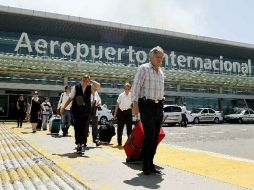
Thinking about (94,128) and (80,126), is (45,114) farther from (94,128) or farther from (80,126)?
(80,126)

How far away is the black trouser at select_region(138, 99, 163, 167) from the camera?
18.4 ft

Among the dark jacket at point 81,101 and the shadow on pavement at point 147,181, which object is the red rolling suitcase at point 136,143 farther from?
the dark jacket at point 81,101

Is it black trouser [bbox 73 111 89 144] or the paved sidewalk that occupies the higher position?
black trouser [bbox 73 111 89 144]

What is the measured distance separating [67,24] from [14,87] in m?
11.3

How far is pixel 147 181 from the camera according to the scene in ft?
16.5

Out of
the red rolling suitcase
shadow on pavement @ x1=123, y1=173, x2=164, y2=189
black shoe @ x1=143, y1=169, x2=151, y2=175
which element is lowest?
shadow on pavement @ x1=123, y1=173, x2=164, y2=189

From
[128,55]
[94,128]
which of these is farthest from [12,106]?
[94,128]

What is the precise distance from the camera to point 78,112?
8023mm

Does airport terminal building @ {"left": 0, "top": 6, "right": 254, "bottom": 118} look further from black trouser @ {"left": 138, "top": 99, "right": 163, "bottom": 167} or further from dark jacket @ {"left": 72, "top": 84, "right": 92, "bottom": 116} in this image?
black trouser @ {"left": 138, "top": 99, "right": 163, "bottom": 167}

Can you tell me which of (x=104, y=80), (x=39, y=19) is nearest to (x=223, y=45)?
(x=104, y=80)

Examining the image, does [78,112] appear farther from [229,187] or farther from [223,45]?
[223,45]

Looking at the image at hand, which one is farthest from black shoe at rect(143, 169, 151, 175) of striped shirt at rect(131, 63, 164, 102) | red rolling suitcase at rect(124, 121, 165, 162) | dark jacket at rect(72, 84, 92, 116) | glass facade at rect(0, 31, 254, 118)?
glass facade at rect(0, 31, 254, 118)

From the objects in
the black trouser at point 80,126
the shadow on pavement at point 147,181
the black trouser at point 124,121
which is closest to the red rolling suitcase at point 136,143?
the shadow on pavement at point 147,181

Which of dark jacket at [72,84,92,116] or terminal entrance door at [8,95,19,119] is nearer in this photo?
dark jacket at [72,84,92,116]
